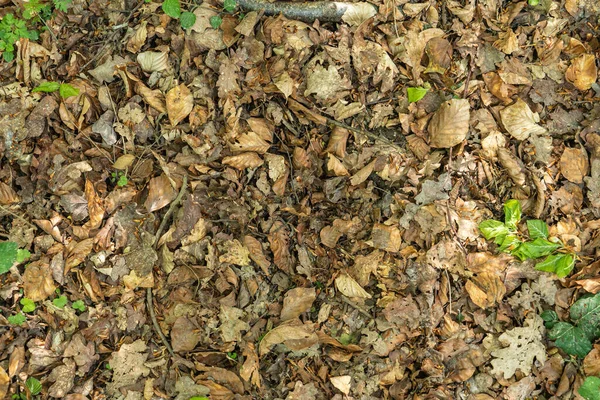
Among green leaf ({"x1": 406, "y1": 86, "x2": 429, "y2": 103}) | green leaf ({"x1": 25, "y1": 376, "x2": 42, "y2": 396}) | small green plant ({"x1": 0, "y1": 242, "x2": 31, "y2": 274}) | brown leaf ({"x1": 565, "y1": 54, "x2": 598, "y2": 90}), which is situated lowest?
green leaf ({"x1": 25, "y1": 376, "x2": 42, "y2": 396})

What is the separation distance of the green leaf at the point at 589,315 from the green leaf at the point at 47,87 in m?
3.45

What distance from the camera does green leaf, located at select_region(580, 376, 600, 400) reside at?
2.67 metres

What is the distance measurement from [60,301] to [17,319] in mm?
267

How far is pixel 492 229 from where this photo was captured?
2.82 metres

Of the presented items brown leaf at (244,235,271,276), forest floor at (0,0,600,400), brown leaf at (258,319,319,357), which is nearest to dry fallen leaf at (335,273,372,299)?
forest floor at (0,0,600,400)

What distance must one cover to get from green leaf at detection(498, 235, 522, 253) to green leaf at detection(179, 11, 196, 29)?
2.34m

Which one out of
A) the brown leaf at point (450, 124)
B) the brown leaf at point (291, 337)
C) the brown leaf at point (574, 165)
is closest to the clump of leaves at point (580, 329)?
the brown leaf at point (574, 165)

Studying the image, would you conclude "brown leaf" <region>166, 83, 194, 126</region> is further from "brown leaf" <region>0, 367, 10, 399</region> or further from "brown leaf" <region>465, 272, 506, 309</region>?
"brown leaf" <region>465, 272, 506, 309</region>

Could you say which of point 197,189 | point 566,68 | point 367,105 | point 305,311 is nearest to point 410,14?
point 367,105

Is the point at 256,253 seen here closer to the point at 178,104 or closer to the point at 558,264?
the point at 178,104

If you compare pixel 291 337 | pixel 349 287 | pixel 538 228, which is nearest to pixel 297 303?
pixel 291 337

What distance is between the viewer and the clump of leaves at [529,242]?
2.80 meters

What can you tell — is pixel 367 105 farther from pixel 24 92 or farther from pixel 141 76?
pixel 24 92

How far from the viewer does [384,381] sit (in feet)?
9.20
